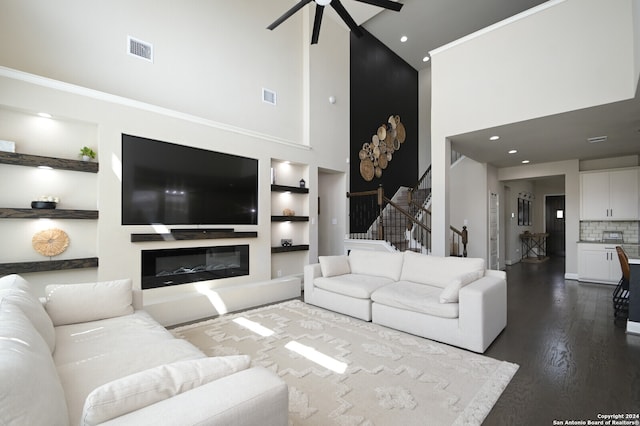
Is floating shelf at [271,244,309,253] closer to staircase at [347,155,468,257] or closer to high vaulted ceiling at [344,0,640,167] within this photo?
staircase at [347,155,468,257]

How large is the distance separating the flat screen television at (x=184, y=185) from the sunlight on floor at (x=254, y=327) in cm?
158

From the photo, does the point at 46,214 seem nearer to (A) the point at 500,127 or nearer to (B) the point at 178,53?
(B) the point at 178,53

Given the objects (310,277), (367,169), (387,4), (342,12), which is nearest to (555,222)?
(367,169)

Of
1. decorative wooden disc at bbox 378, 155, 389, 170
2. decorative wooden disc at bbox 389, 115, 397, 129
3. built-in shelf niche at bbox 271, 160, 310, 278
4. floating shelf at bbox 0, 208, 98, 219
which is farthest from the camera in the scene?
decorative wooden disc at bbox 389, 115, 397, 129

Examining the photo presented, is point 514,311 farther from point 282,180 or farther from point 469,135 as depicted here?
point 282,180

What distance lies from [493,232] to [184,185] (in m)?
7.51

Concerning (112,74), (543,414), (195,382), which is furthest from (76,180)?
(543,414)

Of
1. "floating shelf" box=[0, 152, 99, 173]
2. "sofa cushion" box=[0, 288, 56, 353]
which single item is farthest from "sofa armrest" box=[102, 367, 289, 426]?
"floating shelf" box=[0, 152, 99, 173]

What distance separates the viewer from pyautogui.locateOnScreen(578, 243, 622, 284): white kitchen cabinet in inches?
234

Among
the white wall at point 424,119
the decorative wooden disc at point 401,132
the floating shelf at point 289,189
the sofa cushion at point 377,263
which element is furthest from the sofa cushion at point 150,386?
the white wall at point 424,119

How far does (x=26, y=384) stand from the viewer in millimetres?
958

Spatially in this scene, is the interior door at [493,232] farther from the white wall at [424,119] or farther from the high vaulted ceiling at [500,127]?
the white wall at [424,119]

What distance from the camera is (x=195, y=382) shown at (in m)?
1.17

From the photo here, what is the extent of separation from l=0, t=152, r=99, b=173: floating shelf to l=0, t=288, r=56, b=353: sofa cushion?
1.81 metres
